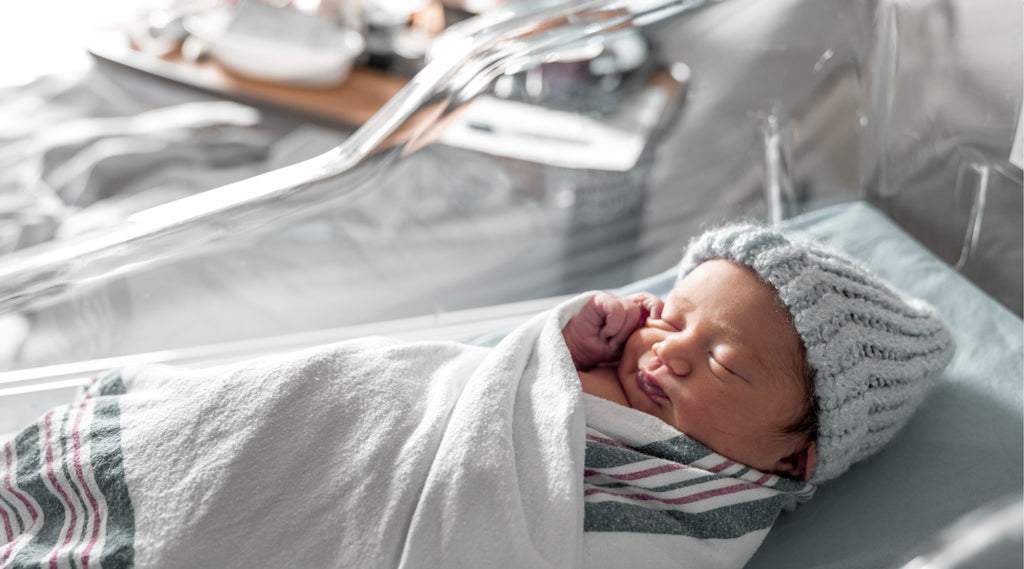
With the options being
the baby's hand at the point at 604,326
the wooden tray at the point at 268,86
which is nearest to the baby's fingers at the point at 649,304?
the baby's hand at the point at 604,326

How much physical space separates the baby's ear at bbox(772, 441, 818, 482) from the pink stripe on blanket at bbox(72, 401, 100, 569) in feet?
1.67

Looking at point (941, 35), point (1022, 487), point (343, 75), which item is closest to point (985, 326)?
point (1022, 487)

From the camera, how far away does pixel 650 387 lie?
756 millimetres

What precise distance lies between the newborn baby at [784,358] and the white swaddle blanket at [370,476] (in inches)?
1.3

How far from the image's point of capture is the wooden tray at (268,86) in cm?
152

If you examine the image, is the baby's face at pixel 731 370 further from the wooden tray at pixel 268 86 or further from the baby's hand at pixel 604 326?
the wooden tray at pixel 268 86

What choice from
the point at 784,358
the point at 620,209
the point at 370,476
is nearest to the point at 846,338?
the point at 784,358

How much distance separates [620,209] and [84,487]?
0.68m

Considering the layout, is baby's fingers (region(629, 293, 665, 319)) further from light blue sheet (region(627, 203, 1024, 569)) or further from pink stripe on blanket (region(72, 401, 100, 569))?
pink stripe on blanket (region(72, 401, 100, 569))

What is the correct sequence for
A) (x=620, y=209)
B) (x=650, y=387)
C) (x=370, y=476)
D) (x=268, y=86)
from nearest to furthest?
(x=370, y=476), (x=650, y=387), (x=620, y=209), (x=268, y=86)

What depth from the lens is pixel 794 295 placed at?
2.26 feet

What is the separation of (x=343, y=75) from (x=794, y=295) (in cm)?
111

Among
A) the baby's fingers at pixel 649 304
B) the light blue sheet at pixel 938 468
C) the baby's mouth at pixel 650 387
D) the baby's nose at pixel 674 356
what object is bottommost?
the light blue sheet at pixel 938 468

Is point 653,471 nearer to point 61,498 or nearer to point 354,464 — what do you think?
point 354,464
